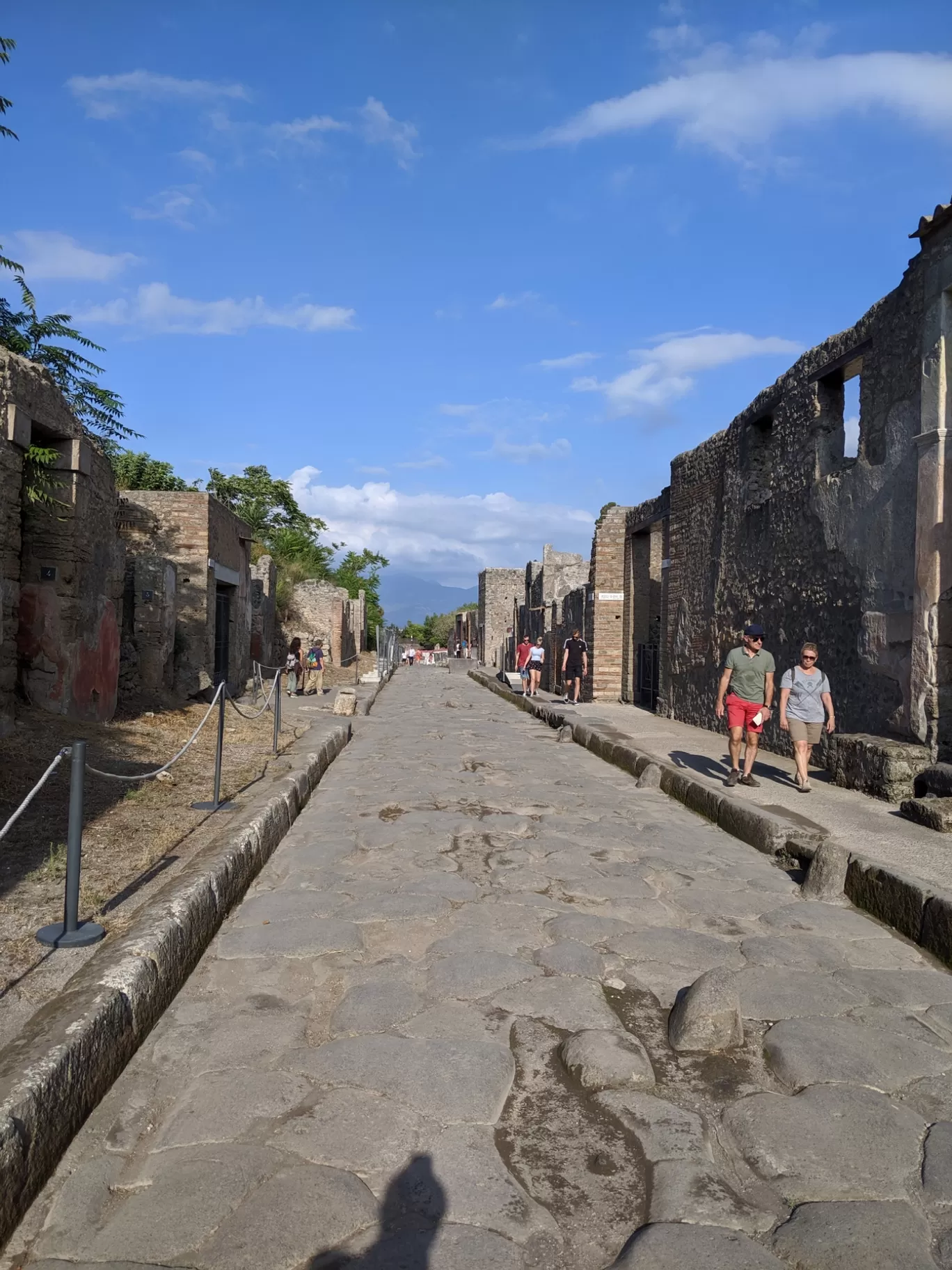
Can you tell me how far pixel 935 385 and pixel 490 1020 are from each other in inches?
244

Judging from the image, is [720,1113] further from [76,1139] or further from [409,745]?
[409,745]

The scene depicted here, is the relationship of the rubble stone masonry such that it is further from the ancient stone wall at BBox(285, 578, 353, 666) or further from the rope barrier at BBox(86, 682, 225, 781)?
the ancient stone wall at BBox(285, 578, 353, 666)

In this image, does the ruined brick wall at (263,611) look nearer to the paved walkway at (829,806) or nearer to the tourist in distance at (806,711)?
the paved walkway at (829,806)

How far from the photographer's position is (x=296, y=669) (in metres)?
19.2

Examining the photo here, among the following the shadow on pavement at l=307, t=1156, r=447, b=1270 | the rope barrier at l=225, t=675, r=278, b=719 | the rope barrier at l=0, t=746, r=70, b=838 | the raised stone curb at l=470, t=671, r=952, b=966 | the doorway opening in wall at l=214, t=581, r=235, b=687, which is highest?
the doorway opening in wall at l=214, t=581, r=235, b=687

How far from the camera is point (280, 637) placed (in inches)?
1059

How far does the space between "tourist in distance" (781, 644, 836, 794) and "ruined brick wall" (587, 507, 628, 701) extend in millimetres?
10182

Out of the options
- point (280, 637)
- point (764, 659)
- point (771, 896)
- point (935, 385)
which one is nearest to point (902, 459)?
point (935, 385)

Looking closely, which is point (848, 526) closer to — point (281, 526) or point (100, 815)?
point (100, 815)

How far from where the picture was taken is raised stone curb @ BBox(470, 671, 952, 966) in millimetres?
4004

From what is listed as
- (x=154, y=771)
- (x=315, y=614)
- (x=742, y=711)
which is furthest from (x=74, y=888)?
(x=315, y=614)

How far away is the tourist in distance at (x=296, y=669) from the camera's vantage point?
60.4 ft

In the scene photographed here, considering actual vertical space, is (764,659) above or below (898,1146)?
above

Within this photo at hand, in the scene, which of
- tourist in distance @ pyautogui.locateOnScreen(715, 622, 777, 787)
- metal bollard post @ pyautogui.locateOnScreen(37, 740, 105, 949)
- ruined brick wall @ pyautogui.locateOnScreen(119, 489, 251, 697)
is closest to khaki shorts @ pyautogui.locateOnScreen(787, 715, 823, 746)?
tourist in distance @ pyautogui.locateOnScreen(715, 622, 777, 787)
